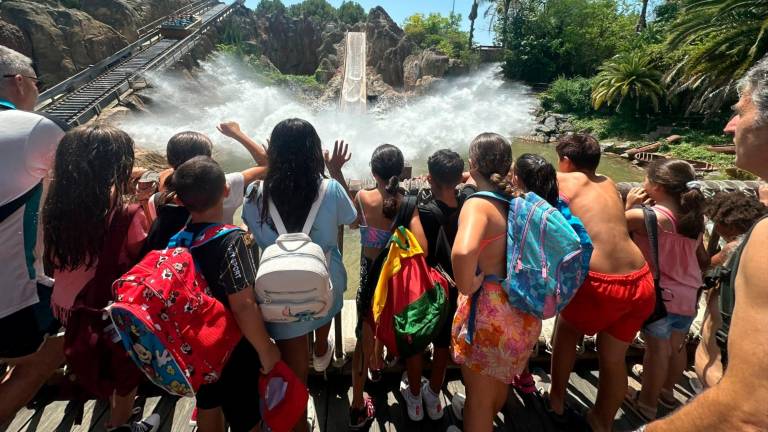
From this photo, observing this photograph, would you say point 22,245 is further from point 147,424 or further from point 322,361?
point 322,361

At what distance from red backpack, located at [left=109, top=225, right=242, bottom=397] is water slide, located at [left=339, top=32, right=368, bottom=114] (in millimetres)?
18616

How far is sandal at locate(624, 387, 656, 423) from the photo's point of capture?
2445mm

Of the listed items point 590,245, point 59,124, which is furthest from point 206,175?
point 590,245

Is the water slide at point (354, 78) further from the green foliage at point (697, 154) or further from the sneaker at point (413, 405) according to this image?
the sneaker at point (413, 405)

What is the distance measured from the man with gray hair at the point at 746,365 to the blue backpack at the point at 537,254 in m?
0.74

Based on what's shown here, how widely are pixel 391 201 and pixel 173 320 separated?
1184mm

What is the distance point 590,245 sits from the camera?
1.83m

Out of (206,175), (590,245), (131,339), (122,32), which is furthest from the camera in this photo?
(122,32)

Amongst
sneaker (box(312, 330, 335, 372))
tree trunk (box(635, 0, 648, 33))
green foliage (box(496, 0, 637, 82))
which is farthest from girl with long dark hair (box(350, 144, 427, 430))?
tree trunk (box(635, 0, 648, 33))

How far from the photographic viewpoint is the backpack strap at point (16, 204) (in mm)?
1809

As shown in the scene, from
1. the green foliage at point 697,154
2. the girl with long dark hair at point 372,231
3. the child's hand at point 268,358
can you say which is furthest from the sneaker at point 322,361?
the green foliage at point 697,154

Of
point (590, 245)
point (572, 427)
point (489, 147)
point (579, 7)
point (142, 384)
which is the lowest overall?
point (572, 427)

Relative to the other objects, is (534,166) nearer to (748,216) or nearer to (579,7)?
(748,216)

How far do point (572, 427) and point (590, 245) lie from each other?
134 cm
